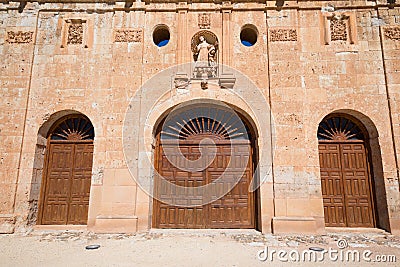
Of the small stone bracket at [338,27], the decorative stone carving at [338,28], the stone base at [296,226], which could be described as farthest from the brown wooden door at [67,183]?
the decorative stone carving at [338,28]

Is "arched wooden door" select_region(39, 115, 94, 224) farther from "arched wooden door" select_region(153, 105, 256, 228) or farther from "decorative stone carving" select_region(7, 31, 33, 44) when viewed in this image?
"decorative stone carving" select_region(7, 31, 33, 44)

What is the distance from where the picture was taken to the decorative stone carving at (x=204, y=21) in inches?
283

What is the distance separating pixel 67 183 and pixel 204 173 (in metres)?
3.38

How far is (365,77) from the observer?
22.2ft

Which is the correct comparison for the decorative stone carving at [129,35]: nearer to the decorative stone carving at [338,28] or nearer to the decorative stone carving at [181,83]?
the decorative stone carving at [181,83]

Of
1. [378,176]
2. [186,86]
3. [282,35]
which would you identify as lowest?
[378,176]

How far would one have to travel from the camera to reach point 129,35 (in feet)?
23.3

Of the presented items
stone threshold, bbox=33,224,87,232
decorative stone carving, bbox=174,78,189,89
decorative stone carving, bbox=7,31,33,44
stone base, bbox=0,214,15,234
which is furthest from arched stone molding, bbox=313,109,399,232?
decorative stone carving, bbox=7,31,33,44

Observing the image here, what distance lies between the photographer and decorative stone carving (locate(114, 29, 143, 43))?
708 cm

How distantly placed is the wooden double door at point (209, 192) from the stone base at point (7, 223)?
313 cm

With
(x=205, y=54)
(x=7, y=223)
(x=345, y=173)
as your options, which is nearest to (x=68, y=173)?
(x=7, y=223)

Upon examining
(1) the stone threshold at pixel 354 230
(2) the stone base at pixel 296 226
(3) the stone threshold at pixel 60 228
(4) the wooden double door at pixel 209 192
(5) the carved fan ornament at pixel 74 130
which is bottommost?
(3) the stone threshold at pixel 60 228

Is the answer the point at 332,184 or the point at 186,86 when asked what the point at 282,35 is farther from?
the point at 332,184

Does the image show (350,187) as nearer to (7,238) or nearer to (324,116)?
(324,116)
